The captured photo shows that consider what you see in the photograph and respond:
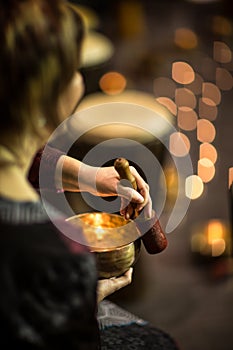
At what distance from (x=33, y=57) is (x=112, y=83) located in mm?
2811

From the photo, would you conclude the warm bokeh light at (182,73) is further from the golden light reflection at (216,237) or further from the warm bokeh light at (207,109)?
the golden light reflection at (216,237)

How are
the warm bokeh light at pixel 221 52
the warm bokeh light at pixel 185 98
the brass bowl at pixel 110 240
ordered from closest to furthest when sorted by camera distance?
the brass bowl at pixel 110 240 < the warm bokeh light at pixel 185 98 < the warm bokeh light at pixel 221 52

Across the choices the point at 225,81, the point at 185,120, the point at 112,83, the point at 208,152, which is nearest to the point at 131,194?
the point at 208,152

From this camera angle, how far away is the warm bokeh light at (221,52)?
3.89m

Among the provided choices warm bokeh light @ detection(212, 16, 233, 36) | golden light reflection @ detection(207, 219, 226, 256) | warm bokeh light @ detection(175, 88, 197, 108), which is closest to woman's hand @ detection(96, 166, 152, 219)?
golden light reflection @ detection(207, 219, 226, 256)

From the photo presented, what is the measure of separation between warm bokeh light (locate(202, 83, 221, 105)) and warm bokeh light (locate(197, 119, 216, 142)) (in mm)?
218

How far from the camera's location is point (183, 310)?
2561 mm

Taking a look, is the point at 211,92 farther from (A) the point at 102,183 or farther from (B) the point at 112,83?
(A) the point at 102,183

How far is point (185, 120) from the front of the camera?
333 centimetres

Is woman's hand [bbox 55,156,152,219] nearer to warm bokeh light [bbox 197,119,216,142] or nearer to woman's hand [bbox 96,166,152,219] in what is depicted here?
woman's hand [bbox 96,166,152,219]

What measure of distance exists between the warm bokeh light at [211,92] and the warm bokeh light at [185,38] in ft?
1.22

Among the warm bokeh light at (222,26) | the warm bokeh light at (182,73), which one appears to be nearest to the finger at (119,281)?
the warm bokeh light at (182,73)

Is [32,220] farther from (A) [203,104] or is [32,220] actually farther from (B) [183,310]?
(A) [203,104]

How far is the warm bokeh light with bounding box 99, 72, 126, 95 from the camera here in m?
3.46
